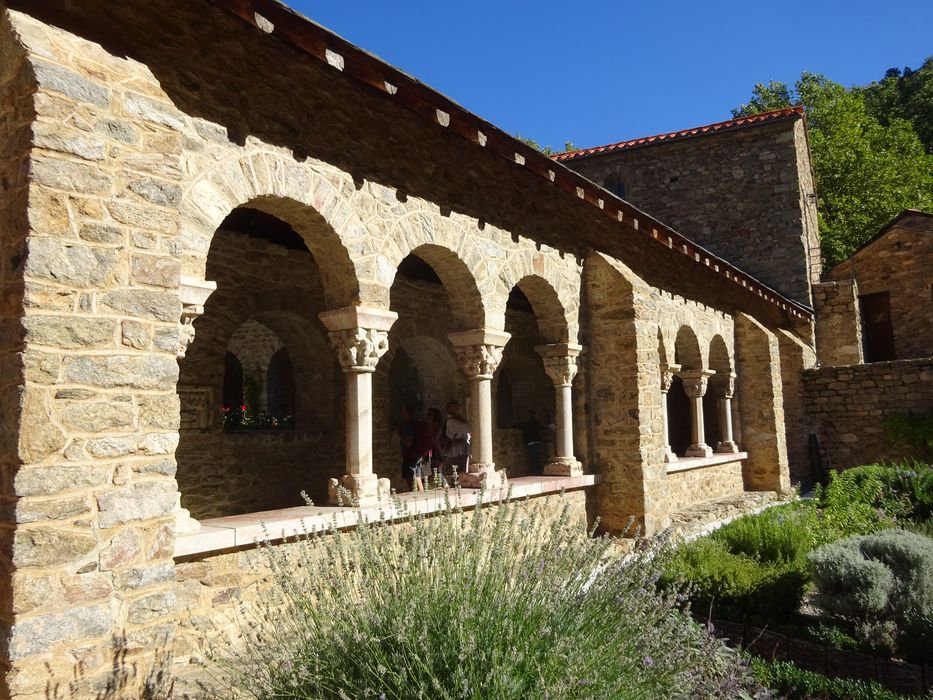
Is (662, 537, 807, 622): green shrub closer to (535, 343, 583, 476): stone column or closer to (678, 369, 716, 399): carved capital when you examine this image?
(535, 343, 583, 476): stone column

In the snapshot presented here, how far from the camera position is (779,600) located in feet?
14.4

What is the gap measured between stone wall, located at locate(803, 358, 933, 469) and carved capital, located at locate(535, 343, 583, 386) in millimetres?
7860

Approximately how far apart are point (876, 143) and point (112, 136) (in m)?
25.0

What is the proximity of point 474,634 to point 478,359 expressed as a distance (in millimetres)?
3722

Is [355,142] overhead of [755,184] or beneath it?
beneath

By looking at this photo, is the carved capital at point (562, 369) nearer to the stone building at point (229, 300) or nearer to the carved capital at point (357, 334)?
the stone building at point (229, 300)

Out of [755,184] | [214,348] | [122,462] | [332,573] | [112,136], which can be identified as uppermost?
[755,184]

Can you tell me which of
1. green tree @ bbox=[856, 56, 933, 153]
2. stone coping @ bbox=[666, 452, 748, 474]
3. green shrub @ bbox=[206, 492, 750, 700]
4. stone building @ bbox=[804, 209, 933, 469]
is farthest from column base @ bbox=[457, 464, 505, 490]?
green tree @ bbox=[856, 56, 933, 153]

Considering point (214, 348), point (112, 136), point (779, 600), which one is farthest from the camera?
point (214, 348)

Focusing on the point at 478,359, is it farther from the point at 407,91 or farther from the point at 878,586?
the point at 878,586

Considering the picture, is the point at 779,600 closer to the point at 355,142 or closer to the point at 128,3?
the point at 355,142

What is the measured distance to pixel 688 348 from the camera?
9.91 meters

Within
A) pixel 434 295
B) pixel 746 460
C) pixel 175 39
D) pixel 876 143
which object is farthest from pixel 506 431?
pixel 876 143

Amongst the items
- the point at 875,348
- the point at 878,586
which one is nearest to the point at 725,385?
the point at 878,586
